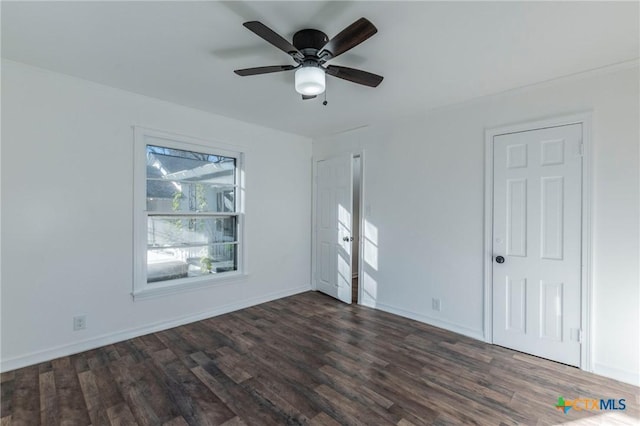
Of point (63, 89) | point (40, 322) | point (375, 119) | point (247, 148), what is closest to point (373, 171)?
point (375, 119)

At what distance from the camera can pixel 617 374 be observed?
7.71 ft

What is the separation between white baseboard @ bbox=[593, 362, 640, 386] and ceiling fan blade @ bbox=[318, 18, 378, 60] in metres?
3.21

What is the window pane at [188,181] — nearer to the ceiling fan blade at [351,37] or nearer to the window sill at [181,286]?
the window sill at [181,286]

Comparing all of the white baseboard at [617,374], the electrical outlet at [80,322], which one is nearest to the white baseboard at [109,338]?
the electrical outlet at [80,322]

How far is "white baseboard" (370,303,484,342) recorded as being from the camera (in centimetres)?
311

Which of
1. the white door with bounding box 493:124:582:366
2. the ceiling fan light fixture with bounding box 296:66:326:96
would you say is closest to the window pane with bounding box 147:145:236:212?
the ceiling fan light fixture with bounding box 296:66:326:96

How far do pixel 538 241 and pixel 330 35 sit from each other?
262cm

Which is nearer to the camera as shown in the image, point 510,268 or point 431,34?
point 431,34

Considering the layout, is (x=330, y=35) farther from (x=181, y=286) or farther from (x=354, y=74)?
(x=181, y=286)

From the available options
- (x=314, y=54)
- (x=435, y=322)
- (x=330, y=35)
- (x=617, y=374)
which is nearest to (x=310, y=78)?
(x=314, y=54)

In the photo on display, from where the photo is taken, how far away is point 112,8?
70.2 inches

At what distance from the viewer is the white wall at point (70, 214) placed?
2455 millimetres

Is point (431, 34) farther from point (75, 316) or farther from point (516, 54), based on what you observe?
point (75, 316)

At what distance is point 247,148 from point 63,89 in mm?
1961
